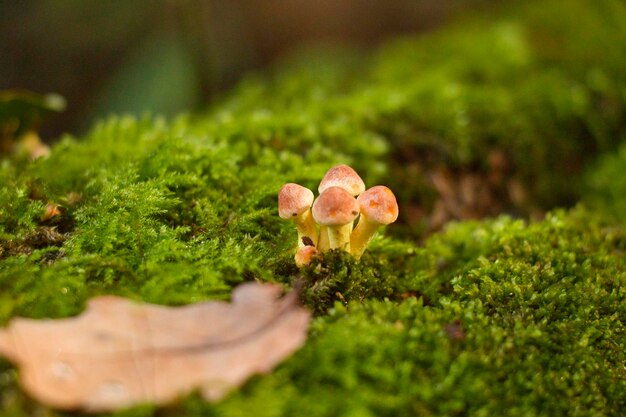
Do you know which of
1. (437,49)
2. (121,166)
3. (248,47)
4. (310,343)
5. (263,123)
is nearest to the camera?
(310,343)

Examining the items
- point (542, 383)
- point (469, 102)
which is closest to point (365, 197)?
point (542, 383)

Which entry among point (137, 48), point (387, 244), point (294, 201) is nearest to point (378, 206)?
point (294, 201)

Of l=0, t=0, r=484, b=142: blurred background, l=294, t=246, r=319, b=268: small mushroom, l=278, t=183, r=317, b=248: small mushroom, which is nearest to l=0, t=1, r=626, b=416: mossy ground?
l=294, t=246, r=319, b=268: small mushroom

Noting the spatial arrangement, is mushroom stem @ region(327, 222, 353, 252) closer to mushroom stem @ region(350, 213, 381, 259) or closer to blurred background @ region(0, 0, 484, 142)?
mushroom stem @ region(350, 213, 381, 259)

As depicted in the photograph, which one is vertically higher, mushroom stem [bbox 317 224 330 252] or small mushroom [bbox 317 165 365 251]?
Answer: small mushroom [bbox 317 165 365 251]

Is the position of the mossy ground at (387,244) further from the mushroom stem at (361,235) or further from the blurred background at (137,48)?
the blurred background at (137,48)

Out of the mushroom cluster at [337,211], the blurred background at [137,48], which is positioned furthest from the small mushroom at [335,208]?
the blurred background at [137,48]

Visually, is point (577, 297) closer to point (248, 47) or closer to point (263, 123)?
point (263, 123)
